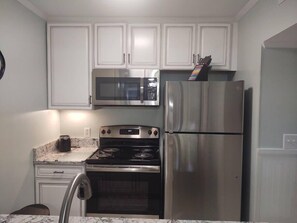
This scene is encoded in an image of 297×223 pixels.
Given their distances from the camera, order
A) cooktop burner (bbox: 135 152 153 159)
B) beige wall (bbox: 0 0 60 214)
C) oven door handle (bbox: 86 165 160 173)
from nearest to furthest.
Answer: beige wall (bbox: 0 0 60 214) < oven door handle (bbox: 86 165 160 173) < cooktop burner (bbox: 135 152 153 159)

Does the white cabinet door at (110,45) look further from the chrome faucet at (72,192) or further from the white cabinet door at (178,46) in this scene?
the chrome faucet at (72,192)

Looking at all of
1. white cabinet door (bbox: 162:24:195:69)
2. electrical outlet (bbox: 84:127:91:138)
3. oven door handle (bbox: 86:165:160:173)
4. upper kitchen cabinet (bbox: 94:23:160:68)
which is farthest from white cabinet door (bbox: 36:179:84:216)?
white cabinet door (bbox: 162:24:195:69)

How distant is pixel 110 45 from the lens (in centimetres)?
229

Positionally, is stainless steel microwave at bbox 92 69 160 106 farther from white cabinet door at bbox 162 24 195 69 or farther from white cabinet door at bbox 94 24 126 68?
white cabinet door at bbox 162 24 195 69

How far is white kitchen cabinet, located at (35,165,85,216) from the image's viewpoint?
208 centimetres

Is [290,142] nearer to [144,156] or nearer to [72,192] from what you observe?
[144,156]

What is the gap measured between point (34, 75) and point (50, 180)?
1.06 m

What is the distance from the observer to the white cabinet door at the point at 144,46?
89.2 inches

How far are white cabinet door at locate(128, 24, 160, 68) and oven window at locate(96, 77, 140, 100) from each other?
20 cm

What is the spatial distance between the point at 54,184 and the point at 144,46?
1714 mm

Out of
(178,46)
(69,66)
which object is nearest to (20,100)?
(69,66)

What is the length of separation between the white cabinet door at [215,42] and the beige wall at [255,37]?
0.43 feet

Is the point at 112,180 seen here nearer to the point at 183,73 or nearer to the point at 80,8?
the point at 183,73

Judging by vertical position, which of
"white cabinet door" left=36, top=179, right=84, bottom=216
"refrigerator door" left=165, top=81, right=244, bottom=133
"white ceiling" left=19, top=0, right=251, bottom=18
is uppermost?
"white ceiling" left=19, top=0, right=251, bottom=18
